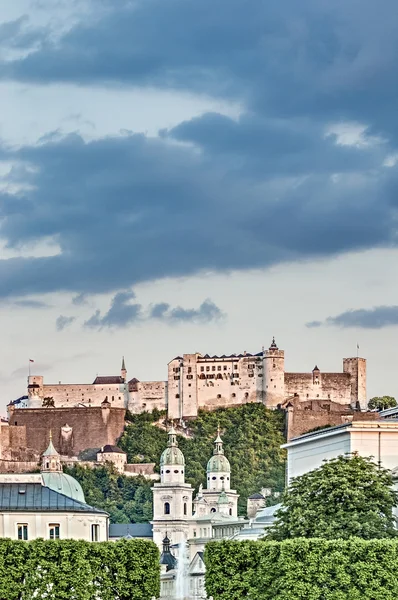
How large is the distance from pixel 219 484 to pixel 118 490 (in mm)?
11870

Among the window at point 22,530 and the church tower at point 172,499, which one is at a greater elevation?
the church tower at point 172,499

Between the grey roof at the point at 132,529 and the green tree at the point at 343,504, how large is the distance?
328 feet

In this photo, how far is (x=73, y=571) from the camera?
69.2 meters

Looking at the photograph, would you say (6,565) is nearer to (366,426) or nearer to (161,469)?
(366,426)

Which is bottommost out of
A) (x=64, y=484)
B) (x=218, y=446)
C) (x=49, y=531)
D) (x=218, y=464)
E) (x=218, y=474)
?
(x=49, y=531)

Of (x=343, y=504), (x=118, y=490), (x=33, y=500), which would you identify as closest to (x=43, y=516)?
(x=33, y=500)

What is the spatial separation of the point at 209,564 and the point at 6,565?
735 centimetres

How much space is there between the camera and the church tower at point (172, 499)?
590 ft

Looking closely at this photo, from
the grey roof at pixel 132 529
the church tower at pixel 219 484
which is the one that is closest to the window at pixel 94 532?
the grey roof at pixel 132 529

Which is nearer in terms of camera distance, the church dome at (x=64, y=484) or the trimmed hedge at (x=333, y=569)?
the trimmed hedge at (x=333, y=569)

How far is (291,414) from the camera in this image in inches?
7869

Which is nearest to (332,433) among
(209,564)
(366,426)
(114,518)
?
(366,426)

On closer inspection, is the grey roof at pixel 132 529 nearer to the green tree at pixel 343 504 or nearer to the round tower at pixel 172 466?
the round tower at pixel 172 466

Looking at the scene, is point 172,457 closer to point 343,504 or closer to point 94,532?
point 94,532
